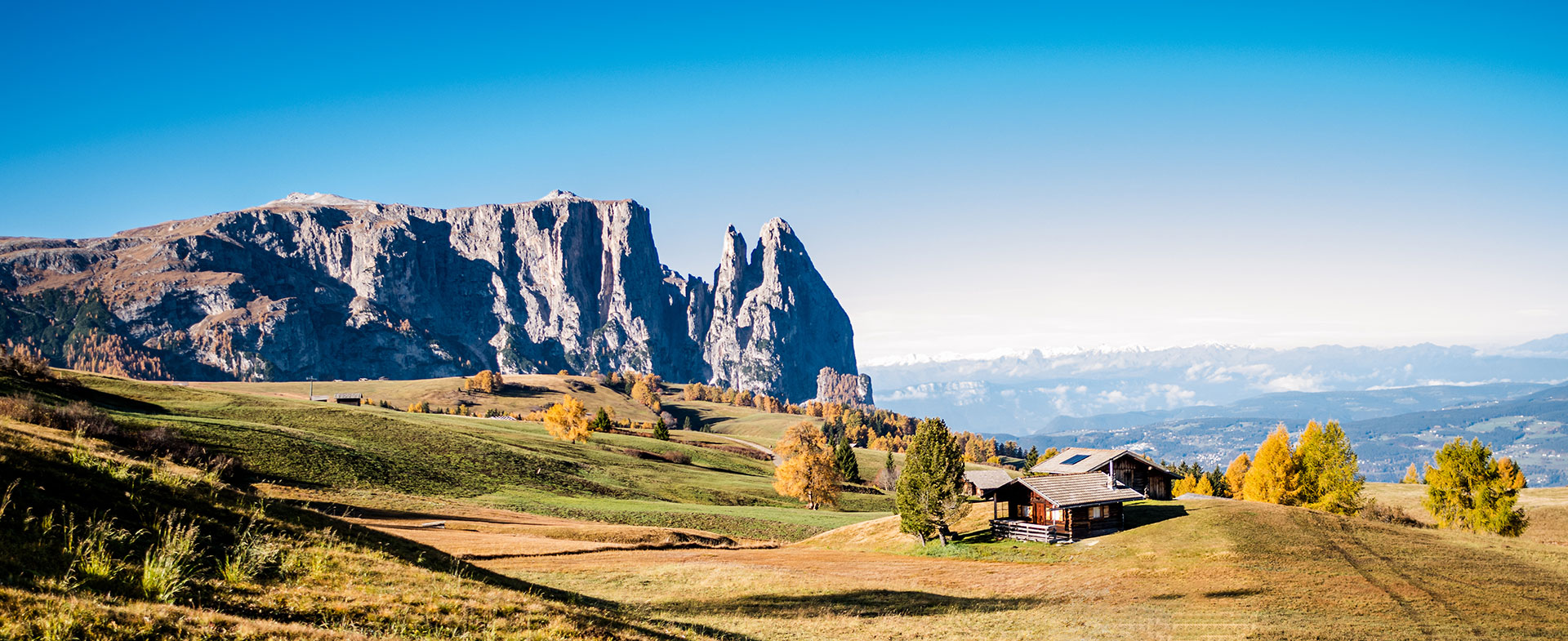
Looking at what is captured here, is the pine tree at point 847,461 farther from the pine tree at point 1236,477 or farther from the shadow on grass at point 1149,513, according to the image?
the shadow on grass at point 1149,513

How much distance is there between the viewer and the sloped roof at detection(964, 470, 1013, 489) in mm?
78625

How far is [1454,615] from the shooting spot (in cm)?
3111

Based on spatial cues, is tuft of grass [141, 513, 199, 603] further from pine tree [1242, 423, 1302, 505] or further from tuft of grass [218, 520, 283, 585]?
pine tree [1242, 423, 1302, 505]

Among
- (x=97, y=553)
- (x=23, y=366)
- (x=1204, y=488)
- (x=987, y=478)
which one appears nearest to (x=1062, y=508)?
(x=987, y=478)

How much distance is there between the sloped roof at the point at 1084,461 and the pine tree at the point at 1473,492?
2194cm

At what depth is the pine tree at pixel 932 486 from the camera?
53062mm

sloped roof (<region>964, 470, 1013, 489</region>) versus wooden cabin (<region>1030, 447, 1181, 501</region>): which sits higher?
wooden cabin (<region>1030, 447, 1181, 501</region>)

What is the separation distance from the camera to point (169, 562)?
1214cm

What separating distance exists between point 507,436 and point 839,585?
274ft

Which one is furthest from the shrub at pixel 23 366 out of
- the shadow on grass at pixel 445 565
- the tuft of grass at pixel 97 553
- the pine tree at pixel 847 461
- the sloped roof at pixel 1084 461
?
the pine tree at pixel 847 461

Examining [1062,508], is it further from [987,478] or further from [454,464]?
[454,464]

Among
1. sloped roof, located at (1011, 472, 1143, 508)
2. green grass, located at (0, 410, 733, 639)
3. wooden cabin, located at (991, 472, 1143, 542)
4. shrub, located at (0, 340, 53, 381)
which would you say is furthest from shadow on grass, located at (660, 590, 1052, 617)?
shrub, located at (0, 340, 53, 381)

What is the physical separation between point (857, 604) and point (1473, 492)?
6444 centimetres

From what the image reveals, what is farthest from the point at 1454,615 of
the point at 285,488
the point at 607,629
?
the point at 285,488
